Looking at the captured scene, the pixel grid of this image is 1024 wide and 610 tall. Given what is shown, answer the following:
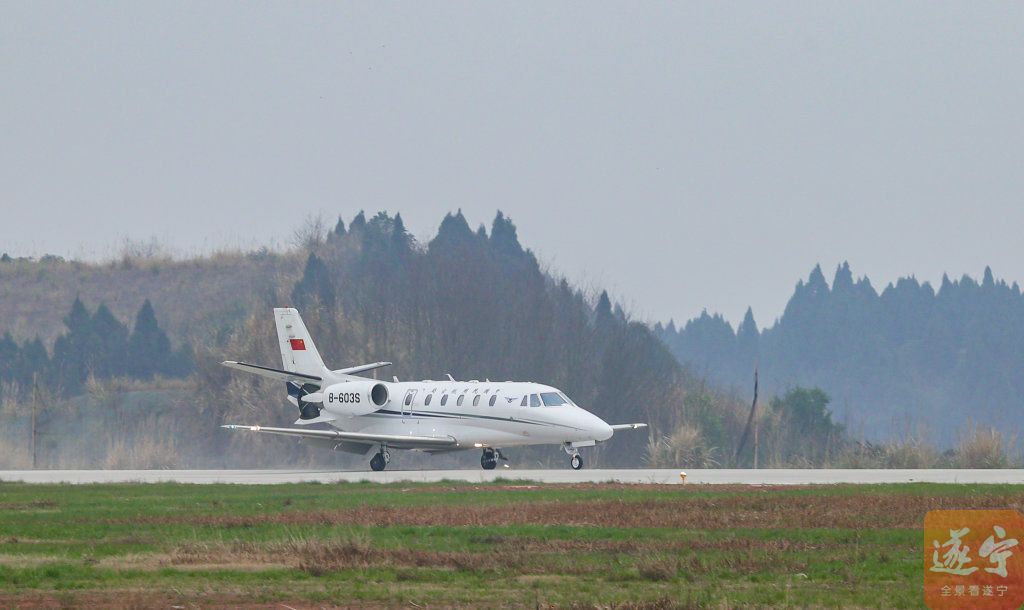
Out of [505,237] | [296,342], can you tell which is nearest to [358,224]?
[505,237]

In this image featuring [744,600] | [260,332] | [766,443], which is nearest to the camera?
[744,600]

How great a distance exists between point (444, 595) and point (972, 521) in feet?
22.9

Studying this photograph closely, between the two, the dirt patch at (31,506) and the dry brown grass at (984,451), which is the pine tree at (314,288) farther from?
the dirt patch at (31,506)

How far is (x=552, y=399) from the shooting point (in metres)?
38.0

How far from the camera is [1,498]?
29266mm

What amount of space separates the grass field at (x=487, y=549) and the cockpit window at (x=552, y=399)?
1075 centimetres

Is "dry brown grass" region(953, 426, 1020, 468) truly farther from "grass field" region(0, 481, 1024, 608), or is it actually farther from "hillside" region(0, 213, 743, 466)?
"grass field" region(0, 481, 1024, 608)

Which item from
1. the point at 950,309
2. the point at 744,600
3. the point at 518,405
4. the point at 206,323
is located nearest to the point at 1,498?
the point at 518,405

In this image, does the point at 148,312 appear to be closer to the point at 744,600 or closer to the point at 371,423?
the point at 371,423

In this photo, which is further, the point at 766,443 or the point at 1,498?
the point at 766,443

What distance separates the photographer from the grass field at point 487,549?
14789mm

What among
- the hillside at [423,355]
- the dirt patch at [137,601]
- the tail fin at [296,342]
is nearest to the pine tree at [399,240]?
the hillside at [423,355]

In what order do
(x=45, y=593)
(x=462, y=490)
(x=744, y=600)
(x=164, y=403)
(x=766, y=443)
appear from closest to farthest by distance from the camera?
(x=744, y=600) < (x=45, y=593) < (x=462, y=490) < (x=766, y=443) < (x=164, y=403)

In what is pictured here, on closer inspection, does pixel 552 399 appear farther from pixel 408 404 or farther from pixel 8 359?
pixel 8 359
